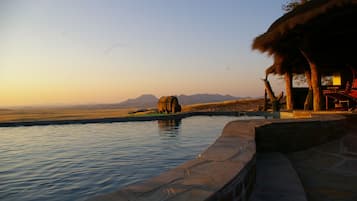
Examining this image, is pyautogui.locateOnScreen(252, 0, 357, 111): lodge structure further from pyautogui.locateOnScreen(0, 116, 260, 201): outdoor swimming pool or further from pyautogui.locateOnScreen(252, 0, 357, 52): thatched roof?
pyautogui.locateOnScreen(0, 116, 260, 201): outdoor swimming pool

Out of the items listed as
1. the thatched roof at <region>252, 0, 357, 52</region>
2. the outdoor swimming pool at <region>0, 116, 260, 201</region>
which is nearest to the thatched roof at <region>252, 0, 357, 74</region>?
the thatched roof at <region>252, 0, 357, 52</region>

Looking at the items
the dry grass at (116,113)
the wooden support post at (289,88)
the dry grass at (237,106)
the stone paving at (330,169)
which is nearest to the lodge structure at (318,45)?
the wooden support post at (289,88)

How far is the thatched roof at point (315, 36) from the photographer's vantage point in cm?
1070

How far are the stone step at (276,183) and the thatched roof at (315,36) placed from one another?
8.49m

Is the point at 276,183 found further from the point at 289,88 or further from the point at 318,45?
the point at 289,88

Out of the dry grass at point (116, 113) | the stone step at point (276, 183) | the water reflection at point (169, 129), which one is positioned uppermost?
the dry grass at point (116, 113)

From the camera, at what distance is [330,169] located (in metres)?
4.11

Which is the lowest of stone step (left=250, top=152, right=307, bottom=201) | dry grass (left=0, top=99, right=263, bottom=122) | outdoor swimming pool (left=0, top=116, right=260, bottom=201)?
outdoor swimming pool (left=0, top=116, right=260, bottom=201)

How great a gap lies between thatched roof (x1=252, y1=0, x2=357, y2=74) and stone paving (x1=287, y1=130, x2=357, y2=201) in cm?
646

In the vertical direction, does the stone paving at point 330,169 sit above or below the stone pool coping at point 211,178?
below

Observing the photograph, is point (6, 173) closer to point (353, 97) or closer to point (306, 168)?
point (306, 168)

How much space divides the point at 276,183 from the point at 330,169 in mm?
1419

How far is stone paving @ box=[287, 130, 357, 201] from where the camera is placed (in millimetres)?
3127

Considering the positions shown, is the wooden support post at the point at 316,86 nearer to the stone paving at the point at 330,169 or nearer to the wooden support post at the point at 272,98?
the wooden support post at the point at 272,98
